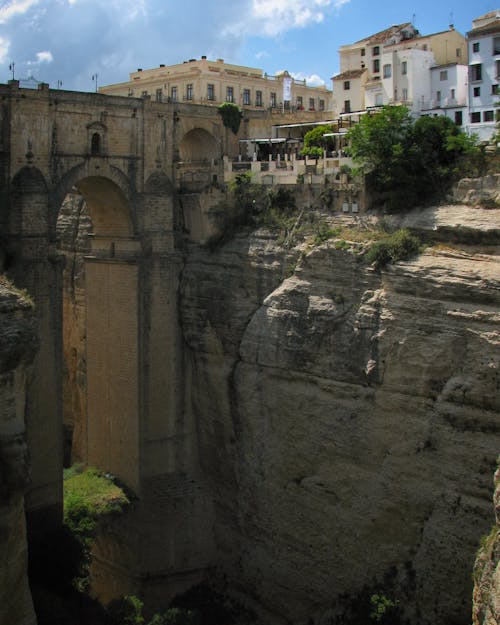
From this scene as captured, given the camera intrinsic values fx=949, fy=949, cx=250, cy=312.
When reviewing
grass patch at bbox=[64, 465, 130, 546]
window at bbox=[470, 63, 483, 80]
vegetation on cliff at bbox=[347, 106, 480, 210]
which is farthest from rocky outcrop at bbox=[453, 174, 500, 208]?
grass patch at bbox=[64, 465, 130, 546]

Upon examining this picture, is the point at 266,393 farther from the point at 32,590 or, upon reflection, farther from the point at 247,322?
the point at 32,590

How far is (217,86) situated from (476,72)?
13.7m

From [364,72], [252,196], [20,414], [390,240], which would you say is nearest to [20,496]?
[20,414]

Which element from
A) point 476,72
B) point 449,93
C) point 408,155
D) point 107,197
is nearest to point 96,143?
point 107,197

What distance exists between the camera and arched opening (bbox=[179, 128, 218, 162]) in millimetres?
37000

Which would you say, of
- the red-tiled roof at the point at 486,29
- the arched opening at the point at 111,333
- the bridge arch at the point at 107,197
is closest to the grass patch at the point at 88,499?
the arched opening at the point at 111,333

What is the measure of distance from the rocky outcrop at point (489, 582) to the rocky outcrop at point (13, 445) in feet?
31.9

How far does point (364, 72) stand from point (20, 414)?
28.8 m

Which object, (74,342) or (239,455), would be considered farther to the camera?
(74,342)

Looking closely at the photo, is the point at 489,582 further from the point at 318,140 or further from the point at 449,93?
the point at 449,93

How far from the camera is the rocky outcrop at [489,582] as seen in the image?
47.1 feet

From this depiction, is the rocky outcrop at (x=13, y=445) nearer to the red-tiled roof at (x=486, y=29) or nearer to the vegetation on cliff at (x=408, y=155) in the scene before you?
the vegetation on cliff at (x=408, y=155)

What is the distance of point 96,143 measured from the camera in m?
30.9

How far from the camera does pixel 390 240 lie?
27.3m
